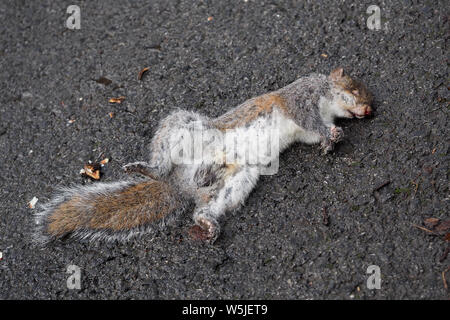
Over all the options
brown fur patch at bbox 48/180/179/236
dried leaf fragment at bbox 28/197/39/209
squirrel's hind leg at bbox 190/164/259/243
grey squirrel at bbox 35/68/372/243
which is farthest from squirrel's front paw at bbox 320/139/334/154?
dried leaf fragment at bbox 28/197/39/209

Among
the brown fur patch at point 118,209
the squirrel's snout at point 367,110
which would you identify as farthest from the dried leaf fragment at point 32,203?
Answer: the squirrel's snout at point 367,110

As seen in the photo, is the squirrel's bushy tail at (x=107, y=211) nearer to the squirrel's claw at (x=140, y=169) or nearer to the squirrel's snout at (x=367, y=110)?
the squirrel's claw at (x=140, y=169)

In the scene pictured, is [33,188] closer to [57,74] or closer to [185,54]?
[57,74]

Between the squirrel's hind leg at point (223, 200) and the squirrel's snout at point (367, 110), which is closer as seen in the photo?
the squirrel's hind leg at point (223, 200)

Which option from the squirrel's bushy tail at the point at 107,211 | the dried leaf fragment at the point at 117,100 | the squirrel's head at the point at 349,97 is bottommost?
the squirrel's bushy tail at the point at 107,211

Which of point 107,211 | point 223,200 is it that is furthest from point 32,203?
point 223,200

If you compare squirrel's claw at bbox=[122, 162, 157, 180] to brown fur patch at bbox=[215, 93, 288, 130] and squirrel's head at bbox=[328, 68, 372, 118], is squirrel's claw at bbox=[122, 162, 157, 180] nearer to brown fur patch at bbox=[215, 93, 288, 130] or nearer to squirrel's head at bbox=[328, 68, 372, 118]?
brown fur patch at bbox=[215, 93, 288, 130]

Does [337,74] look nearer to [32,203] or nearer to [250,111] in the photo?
[250,111]

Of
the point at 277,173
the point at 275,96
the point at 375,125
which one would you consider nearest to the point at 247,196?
the point at 277,173
